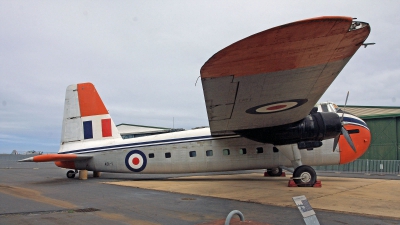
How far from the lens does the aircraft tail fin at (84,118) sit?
1730 cm

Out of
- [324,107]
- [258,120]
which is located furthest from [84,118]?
[324,107]

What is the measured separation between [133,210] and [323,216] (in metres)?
4.56

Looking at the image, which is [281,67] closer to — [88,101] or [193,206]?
[193,206]

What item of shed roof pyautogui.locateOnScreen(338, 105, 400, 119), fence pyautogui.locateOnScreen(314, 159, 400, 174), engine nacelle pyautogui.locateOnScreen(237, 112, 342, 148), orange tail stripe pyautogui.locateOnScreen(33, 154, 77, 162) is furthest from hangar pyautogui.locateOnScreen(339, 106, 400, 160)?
orange tail stripe pyautogui.locateOnScreen(33, 154, 77, 162)

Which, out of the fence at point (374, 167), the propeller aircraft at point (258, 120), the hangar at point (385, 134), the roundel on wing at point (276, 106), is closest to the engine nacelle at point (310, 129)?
the propeller aircraft at point (258, 120)

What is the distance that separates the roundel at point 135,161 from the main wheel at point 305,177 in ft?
24.7

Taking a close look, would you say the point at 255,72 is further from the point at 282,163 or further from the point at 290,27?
the point at 282,163

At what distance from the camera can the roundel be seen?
16.2 meters

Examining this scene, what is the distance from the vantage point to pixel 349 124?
1412 cm

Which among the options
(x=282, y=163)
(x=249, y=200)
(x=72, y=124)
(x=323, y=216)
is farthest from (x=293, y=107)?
(x=72, y=124)

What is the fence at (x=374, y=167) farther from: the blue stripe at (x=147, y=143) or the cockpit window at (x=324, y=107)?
the blue stripe at (x=147, y=143)

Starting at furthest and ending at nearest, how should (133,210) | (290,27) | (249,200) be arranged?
1. (249,200)
2. (133,210)
3. (290,27)

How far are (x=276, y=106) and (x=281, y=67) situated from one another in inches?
127

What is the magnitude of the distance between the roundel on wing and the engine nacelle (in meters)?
2.19
